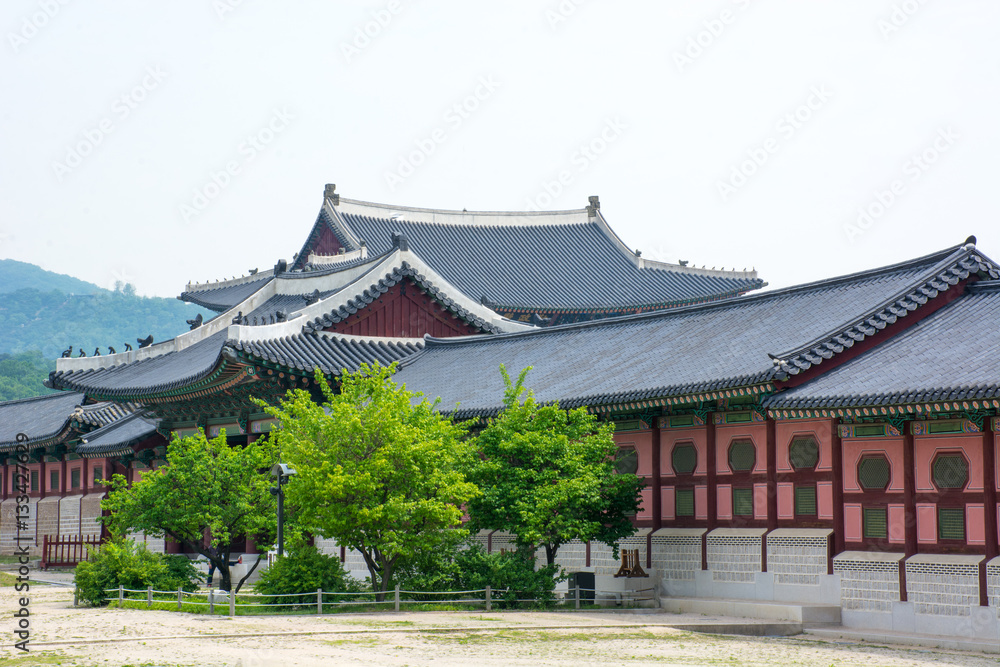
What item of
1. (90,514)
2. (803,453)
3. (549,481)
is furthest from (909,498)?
(90,514)

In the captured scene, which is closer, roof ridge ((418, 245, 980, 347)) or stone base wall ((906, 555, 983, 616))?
stone base wall ((906, 555, 983, 616))

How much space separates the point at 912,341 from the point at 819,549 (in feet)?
15.2

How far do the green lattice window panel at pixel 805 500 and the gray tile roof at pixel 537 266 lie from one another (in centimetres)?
3048

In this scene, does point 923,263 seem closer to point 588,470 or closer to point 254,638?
point 588,470

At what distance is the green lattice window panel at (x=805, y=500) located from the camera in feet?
83.2

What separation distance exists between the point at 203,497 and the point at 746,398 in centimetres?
1255

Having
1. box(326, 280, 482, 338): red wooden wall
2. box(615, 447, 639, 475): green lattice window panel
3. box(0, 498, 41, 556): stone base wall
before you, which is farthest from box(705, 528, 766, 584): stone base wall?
box(0, 498, 41, 556): stone base wall

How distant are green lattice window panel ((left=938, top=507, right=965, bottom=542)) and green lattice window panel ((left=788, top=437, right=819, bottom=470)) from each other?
3.04 meters

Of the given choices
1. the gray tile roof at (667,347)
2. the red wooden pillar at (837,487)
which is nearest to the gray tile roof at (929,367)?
the gray tile roof at (667,347)

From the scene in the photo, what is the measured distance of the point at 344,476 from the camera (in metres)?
24.8

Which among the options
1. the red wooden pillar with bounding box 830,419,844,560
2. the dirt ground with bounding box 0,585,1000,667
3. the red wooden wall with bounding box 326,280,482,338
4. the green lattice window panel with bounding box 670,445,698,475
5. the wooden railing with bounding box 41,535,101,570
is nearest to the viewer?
the dirt ground with bounding box 0,585,1000,667

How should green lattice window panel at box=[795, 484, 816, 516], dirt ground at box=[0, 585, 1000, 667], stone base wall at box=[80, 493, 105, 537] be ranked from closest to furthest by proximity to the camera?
dirt ground at box=[0, 585, 1000, 667] → green lattice window panel at box=[795, 484, 816, 516] → stone base wall at box=[80, 493, 105, 537]

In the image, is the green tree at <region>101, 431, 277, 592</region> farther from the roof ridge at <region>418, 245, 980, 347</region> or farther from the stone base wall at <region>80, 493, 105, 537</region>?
the stone base wall at <region>80, 493, 105, 537</region>

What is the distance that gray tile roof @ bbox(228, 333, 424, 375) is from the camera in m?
33.6
